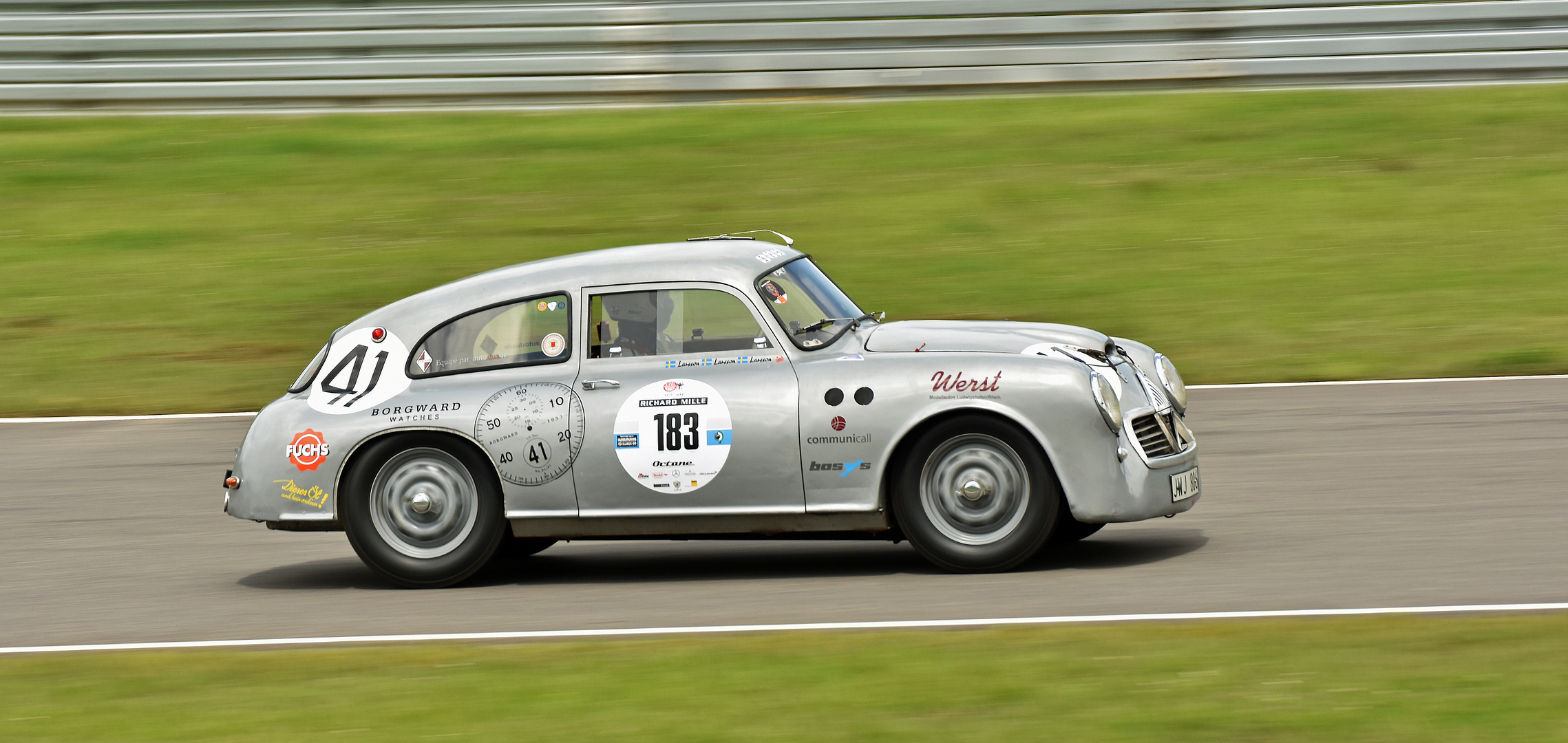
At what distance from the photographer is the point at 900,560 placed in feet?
27.0

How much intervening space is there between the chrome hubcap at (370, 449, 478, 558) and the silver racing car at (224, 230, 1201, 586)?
1 centimetres

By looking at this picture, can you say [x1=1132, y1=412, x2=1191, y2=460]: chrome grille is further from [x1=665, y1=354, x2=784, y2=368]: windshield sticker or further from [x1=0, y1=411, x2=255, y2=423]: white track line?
[x1=0, y1=411, x2=255, y2=423]: white track line

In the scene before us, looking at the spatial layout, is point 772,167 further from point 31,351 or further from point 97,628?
point 97,628

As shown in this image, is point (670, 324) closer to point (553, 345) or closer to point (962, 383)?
point (553, 345)

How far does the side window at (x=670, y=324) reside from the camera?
7.86m

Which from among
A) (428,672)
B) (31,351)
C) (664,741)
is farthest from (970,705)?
(31,351)

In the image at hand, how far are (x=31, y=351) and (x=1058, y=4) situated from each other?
11248mm

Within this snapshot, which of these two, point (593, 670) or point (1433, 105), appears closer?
point (593, 670)

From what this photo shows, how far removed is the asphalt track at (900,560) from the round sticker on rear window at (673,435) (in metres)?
0.55

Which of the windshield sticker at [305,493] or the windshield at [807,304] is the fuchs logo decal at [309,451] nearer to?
the windshield sticker at [305,493]

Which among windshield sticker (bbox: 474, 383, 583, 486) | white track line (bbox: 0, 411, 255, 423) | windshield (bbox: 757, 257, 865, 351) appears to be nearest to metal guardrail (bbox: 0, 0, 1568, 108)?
white track line (bbox: 0, 411, 255, 423)

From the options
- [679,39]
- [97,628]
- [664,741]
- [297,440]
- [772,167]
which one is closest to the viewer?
[664,741]

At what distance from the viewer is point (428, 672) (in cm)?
635

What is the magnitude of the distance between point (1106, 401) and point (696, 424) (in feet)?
5.93
